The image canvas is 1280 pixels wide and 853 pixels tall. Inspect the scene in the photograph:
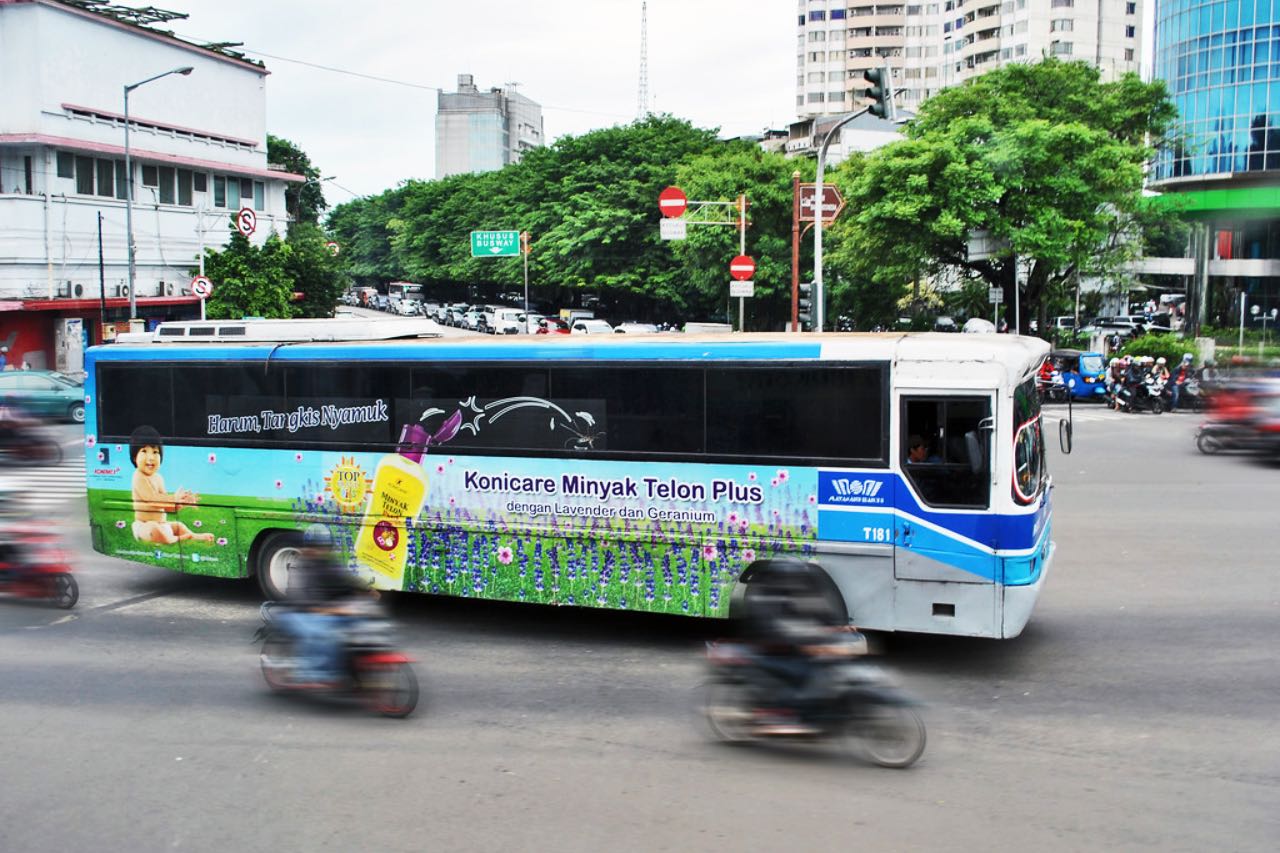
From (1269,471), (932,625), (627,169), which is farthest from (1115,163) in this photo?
(932,625)

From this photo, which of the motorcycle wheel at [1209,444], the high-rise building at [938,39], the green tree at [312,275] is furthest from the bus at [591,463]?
the high-rise building at [938,39]

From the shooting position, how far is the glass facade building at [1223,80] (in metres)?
65.1

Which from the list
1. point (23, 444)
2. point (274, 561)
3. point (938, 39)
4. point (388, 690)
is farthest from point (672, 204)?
point (938, 39)

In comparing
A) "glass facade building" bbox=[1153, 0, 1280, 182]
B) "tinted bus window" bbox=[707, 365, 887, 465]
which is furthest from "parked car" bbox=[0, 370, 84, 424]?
"glass facade building" bbox=[1153, 0, 1280, 182]

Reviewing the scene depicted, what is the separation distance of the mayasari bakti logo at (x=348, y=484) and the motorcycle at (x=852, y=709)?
4.70 meters

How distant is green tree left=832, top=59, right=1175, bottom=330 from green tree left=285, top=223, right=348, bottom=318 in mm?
25498

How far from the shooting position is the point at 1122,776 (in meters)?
6.77

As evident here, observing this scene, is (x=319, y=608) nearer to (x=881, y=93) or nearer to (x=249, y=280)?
(x=881, y=93)

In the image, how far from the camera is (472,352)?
10.1 metres

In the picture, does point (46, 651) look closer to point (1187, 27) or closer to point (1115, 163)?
point (1115, 163)

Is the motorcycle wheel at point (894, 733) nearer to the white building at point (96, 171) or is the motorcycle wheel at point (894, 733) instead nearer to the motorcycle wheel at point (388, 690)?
the motorcycle wheel at point (388, 690)

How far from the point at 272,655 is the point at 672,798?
11.0 ft

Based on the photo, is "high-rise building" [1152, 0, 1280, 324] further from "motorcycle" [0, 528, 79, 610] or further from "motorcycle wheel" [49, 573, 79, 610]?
"motorcycle" [0, 528, 79, 610]

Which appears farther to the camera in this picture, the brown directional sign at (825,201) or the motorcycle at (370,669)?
the brown directional sign at (825,201)
